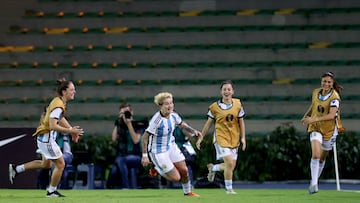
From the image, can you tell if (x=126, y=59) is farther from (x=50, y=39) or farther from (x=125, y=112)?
(x=125, y=112)

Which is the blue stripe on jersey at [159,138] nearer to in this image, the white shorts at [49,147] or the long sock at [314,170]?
the white shorts at [49,147]

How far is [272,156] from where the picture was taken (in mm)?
21453

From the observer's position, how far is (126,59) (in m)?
26.5

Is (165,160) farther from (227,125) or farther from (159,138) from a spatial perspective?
(227,125)

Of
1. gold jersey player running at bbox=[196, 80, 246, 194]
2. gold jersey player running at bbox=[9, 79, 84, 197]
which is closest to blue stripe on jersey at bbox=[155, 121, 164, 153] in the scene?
gold jersey player running at bbox=[9, 79, 84, 197]

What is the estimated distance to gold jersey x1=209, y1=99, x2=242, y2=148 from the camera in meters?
16.2

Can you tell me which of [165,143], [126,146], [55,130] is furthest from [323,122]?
[126,146]

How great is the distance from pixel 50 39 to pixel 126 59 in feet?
8.62

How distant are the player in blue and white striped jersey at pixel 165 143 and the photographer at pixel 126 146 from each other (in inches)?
178

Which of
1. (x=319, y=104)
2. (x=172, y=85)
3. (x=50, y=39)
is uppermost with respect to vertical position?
(x=50, y=39)

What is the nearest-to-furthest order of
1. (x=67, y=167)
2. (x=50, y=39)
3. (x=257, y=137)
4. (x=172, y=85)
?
(x=67, y=167) < (x=257, y=137) < (x=172, y=85) < (x=50, y=39)

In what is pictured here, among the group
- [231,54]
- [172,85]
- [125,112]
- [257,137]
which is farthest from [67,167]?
[231,54]

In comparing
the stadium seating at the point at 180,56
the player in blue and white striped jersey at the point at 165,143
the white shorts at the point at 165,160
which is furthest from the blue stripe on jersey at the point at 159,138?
the stadium seating at the point at 180,56

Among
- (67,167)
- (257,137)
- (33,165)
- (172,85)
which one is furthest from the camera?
(172,85)
